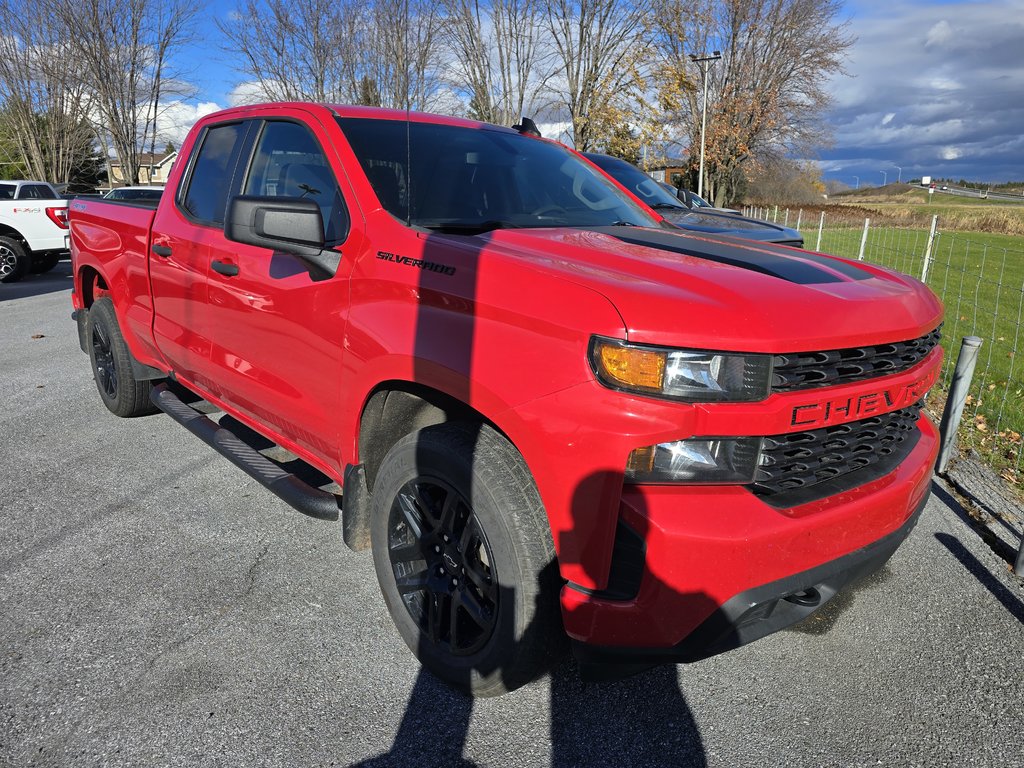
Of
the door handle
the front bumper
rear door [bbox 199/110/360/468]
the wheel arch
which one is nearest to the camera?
the front bumper

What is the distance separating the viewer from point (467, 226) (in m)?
2.75

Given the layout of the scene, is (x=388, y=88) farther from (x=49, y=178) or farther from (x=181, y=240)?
(x=49, y=178)

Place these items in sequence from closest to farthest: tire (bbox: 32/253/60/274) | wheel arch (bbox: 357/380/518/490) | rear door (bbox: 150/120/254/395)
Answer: wheel arch (bbox: 357/380/518/490)
rear door (bbox: 150/120/254/395)
tire (bbox: 32/253/60/274)

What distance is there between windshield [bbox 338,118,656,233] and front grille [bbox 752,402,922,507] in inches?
53.9

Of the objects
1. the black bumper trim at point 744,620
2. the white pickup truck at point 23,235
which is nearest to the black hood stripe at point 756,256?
the black bumper trim at point 744,620

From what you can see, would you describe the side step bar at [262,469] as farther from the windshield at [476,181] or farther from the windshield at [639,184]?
the windshield at [639,184]

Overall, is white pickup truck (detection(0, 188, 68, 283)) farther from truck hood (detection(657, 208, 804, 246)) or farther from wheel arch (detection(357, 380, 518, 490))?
wheel arch (detection(357, 380, 518, 490))

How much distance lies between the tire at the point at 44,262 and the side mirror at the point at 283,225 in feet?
48.9

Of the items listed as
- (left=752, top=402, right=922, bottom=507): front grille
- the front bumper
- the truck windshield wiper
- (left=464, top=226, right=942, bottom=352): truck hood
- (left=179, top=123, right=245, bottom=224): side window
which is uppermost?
(left=179, top=123, right=245, bottom=224): side window

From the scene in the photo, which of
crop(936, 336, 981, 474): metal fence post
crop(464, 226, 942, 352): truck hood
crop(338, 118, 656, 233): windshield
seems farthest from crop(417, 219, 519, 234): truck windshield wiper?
crop(936, 336, 981, 474): metal fence post

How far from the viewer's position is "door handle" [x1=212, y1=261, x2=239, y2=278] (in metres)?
3.27

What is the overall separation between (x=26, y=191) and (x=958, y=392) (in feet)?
54.1

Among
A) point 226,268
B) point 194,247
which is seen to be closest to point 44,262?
point 194,247

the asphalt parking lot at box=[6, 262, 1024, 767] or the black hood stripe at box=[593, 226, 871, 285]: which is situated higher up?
the black hood stripe at box=[593, 226, 871, 285]
